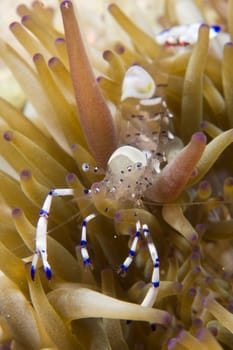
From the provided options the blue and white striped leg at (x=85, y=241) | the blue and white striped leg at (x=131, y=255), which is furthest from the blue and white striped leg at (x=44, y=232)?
the blue and white striped leg at (x=131, y=255)

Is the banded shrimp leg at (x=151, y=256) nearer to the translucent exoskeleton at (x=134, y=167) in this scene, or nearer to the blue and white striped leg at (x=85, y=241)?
the translucent exoskeleton at (x=134, y=167)

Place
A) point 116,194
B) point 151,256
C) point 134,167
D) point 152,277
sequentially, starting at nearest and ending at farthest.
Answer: point 152,277
point 151,256
point 116,194
point 134,167

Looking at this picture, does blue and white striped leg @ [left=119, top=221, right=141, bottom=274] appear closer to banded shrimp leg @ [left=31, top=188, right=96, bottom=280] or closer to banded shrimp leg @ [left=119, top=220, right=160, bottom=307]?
banded shrimp leg @ [left=119, top=220, right=160, bottom=307]

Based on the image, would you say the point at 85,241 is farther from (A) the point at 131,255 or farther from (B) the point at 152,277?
(B) the point at 152,277

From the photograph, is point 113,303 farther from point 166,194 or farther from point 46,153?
point 46,153

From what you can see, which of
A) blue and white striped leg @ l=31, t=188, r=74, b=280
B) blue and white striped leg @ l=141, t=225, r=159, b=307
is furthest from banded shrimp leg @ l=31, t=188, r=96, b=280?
blue and white striped leg @ l=141, t=225, r=159, b=307

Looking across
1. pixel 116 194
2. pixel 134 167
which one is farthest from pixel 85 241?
pixel 134 167
